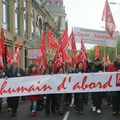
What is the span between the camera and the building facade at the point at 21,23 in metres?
32.8

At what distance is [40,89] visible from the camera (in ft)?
44.8

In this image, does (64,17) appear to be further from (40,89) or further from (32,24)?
(40,89)

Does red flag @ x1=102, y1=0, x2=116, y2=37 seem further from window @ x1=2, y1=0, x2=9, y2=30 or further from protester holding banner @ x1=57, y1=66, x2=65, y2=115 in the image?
window @ x1=2, y1=0, x2=9, y2=30

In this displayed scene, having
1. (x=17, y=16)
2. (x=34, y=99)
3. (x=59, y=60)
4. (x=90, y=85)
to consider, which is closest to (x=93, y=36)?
(x=59, y=60)

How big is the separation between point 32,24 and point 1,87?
109ft

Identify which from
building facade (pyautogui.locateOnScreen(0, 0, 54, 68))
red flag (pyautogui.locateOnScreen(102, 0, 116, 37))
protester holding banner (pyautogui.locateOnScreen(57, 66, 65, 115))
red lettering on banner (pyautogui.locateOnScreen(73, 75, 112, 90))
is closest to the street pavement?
protester holding banner (pyautogui.locateOnScreen(57, 66, 65, 115))

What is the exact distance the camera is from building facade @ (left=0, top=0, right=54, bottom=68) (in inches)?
1292

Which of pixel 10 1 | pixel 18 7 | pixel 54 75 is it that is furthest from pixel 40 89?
pixel 18 7

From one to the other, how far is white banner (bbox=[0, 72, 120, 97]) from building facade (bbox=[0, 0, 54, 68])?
1654 cm

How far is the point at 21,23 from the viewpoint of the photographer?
128 feet

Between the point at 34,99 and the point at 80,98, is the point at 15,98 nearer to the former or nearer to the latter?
the point at 34,99

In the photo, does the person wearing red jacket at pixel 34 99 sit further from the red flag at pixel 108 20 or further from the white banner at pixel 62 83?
the red flag at pixel 108 20

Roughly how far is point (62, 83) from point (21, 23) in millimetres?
25947

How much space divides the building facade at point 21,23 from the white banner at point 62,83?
16.5 metres
